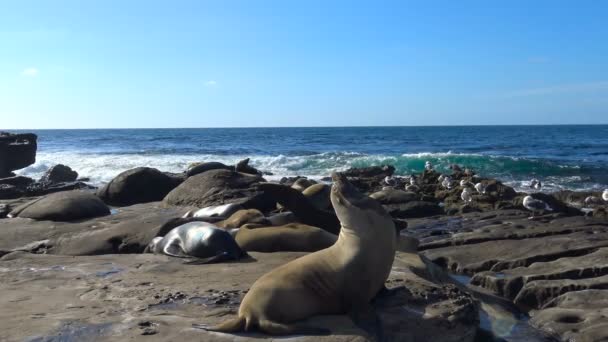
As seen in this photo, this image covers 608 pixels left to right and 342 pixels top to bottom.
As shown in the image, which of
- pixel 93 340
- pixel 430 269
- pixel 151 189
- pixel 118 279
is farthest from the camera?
pixel 151 189

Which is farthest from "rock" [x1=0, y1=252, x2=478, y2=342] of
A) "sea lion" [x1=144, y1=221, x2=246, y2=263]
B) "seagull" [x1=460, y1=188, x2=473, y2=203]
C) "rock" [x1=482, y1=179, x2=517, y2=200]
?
"rock" [x1=482, y1=179, x2=517, y2=200]

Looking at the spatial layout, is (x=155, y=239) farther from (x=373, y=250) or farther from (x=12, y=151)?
(x=12, y=151)

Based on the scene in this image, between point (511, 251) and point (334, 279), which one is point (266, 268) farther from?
point (511, 251)

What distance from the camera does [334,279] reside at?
4676 mm

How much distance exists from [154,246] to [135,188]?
682 cm

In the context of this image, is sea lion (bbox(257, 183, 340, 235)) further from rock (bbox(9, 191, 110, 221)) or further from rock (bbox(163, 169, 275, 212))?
rock (bbox(9, 191, 110, 221))

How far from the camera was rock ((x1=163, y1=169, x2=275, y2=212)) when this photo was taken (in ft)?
37.5

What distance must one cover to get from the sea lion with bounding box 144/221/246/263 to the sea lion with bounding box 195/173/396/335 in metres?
2.02

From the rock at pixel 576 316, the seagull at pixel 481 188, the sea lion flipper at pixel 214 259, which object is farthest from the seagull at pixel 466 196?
the sea lion flipper at pixel 214 259

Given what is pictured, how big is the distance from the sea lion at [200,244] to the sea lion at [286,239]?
14.3 inches

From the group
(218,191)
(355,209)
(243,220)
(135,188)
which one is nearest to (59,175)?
(135,188)

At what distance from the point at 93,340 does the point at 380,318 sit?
1899 mm

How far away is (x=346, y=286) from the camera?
15.4 ft

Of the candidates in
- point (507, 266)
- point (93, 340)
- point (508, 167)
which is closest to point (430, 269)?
point (507, 266)
